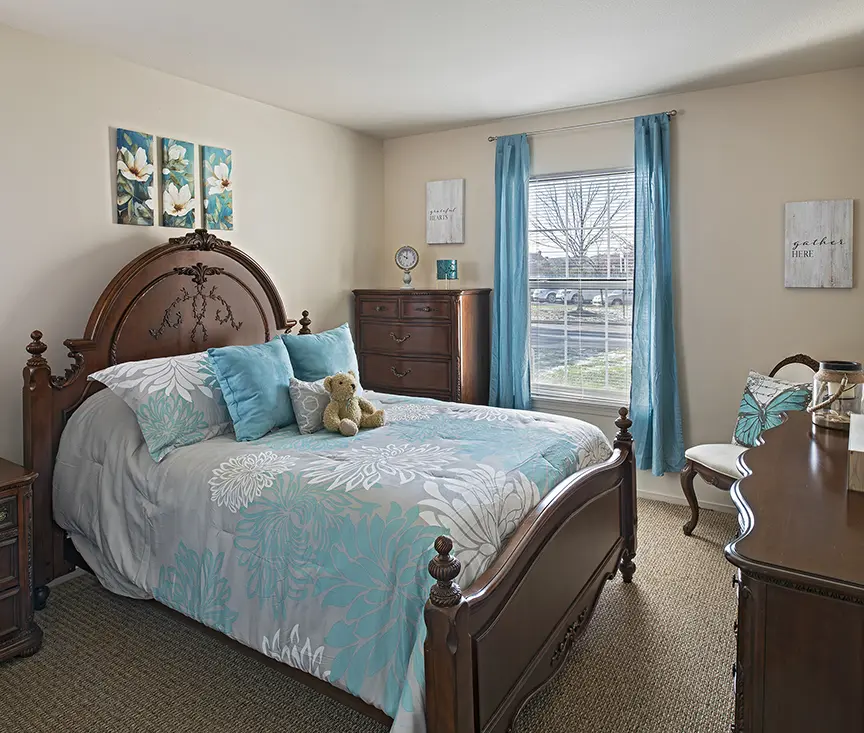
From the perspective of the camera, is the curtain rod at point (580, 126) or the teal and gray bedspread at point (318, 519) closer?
the teal and gray bedspread at point (318, 519)

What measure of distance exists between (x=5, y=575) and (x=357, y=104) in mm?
3186

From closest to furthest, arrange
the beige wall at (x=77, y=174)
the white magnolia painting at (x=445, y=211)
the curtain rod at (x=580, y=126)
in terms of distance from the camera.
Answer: the beige wall at (x=77, y=174) < the curtain rod at (x=580, y=126) < the white magnolia painting at (x=445, y=211)

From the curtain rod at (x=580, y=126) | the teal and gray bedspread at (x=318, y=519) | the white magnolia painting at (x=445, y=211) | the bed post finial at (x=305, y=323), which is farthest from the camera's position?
the white magnolia painting at (x=445, y=211)

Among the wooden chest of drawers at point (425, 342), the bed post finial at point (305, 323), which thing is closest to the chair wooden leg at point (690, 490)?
the wooden chest of drawers at point (425, 342)

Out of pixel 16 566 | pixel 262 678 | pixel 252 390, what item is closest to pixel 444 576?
pixel 262 678

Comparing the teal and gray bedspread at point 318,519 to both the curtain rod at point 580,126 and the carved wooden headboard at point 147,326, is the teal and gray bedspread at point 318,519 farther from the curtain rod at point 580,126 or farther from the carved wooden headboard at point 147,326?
the curtain rod at point 580,126

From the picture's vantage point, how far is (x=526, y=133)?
445cm

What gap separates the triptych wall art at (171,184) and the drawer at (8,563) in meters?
1.66

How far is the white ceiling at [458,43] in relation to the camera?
2662 millimetres

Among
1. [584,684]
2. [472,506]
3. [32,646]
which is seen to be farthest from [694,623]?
[32,646]

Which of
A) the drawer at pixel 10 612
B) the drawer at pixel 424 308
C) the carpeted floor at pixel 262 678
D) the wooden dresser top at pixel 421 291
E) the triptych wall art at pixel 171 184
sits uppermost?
the triptych wall art at pixel 171 184

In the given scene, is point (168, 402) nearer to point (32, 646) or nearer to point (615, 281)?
point (32, 646)

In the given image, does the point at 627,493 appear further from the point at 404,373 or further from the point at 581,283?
the point at 404,373

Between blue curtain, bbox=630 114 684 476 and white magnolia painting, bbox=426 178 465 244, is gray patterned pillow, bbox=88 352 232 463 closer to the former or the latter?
white magnolia painting, bbox=426 178 465 244
